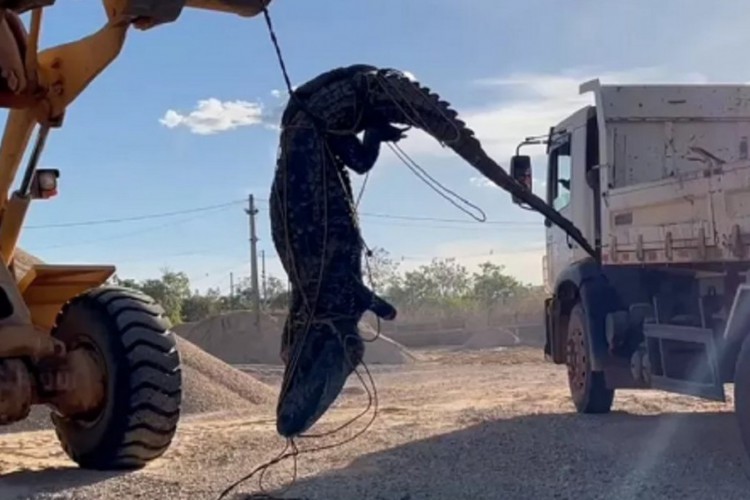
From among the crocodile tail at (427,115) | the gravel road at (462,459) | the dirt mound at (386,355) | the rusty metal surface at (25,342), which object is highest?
the crocodile tail at (427,115)

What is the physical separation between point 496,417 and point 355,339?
610 centimetres

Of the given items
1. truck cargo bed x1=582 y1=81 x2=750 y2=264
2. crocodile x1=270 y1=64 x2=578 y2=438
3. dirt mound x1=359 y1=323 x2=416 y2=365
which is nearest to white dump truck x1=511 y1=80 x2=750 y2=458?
truck cargo bed x1=582 y1=81 x2=750 y2=264

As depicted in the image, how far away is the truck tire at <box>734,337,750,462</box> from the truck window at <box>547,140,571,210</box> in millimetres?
4397

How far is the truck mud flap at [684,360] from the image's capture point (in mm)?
8539

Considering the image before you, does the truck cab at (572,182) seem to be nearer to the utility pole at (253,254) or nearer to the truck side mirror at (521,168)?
the truck side mirror at (521,168)

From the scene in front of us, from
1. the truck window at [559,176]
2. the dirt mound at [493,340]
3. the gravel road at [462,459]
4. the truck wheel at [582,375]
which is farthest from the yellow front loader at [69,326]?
the dirt mound at [493,340]

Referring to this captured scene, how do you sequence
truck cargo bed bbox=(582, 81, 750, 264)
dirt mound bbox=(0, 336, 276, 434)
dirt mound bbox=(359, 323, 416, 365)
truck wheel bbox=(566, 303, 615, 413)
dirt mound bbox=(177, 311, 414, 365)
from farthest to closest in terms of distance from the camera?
1. dirt mound bbox=(177, 311, 414, 365)
2. dirt mound bbox=(359, 323, 416, 365)
3. dirt mound bbox=(0, 336, 276, 434)
4. truck wheel bbox=(566, 303, 615, 413)
5. truck cargo bed bbox=(582, 81, 750, 264)

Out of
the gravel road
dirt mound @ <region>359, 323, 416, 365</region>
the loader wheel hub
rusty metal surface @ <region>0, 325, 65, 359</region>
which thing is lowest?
the gravel road

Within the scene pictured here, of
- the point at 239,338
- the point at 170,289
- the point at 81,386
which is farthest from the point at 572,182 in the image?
the point at 170,289

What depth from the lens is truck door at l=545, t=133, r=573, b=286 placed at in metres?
12.0

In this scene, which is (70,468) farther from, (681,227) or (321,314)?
(681,227)

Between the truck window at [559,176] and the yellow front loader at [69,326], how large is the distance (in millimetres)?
4971

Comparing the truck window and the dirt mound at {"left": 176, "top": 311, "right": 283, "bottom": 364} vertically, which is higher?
the truck window

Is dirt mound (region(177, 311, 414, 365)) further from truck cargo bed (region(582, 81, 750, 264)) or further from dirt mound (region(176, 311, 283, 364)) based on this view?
truck cargo bed (region(582, 81, 750, 264))
